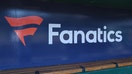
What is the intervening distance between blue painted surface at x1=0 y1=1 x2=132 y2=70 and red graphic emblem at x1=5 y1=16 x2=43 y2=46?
0.04 m

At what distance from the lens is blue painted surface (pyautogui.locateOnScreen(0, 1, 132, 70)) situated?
2637mm

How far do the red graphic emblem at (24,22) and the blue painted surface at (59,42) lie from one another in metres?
0.04

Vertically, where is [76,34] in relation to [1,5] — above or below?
below

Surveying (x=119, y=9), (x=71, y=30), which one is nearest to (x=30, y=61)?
(x=71, y=30)

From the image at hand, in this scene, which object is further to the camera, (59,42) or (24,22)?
(59,42)

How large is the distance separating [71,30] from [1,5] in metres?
1.00

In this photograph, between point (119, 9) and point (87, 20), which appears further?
point (119, 9)

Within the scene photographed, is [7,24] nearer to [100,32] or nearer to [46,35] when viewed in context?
[46,35]

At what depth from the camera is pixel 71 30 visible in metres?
3.13

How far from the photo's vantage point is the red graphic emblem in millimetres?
2656

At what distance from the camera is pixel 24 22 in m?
2.74

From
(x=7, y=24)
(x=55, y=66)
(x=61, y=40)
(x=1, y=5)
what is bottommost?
(x=55, y=66)

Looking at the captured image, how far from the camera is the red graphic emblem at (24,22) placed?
266 cm

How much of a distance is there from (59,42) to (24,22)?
1.81 ft
